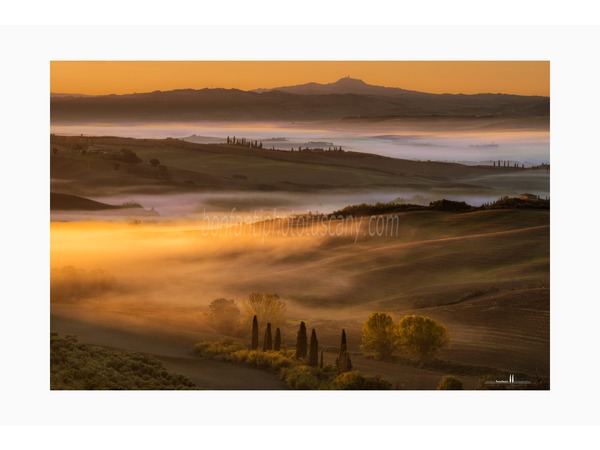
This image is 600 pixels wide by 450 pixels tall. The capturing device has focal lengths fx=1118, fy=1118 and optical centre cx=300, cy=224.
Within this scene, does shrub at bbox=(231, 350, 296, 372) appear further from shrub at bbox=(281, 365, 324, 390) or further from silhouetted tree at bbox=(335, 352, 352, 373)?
silhouetted tree at bbox=(335, 352, 352, 373)

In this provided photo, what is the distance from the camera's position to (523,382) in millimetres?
14391

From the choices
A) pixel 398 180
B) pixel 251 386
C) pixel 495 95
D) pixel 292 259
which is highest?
pixel 495 95

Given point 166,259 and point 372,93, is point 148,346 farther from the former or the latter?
point 372,93

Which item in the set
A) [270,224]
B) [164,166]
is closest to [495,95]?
[270,224]

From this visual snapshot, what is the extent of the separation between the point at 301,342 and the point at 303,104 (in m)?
3.21

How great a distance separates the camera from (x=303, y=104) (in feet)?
49.6

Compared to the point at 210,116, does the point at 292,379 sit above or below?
below

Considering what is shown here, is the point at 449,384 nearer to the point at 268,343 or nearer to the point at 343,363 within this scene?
the point at 343,363

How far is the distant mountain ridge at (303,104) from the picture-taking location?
14906mm

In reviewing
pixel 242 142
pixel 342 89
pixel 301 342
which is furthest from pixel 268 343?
pixel 342 89

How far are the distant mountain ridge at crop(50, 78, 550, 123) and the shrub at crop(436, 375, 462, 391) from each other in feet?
11.9

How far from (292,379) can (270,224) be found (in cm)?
205

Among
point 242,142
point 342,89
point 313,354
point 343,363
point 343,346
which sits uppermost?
point 342,89
